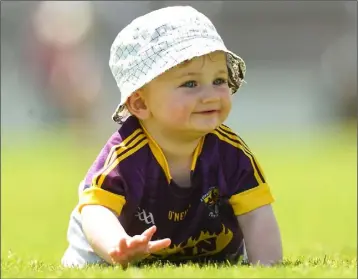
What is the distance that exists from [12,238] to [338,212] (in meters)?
2.80

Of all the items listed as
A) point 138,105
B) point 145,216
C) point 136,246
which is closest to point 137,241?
point 136,246

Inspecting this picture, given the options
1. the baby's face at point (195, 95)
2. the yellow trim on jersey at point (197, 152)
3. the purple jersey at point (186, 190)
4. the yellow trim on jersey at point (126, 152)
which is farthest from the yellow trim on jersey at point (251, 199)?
the yellow trim on jersey at point (126, 152)

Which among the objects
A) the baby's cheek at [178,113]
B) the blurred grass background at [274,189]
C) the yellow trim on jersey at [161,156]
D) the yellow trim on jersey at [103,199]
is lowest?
the blurred grass background at [274,189]

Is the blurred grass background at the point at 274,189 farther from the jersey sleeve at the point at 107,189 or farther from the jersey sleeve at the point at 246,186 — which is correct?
the jersey sleeve at the point at 107,189

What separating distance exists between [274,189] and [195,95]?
6544 mm

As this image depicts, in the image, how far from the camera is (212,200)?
13.7 ft

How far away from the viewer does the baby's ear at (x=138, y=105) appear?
4.15m

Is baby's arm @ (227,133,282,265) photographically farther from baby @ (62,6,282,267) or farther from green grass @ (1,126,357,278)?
green grass @ (1,126,357,278)

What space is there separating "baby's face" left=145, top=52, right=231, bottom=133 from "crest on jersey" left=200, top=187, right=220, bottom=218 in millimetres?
289

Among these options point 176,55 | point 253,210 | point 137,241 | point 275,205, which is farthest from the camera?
point 275,205

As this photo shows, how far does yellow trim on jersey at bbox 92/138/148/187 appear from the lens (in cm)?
398

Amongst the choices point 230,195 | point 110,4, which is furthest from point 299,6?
point 230,195

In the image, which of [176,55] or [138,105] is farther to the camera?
[138,105]

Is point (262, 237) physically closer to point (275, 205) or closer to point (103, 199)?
point (103, 199)
